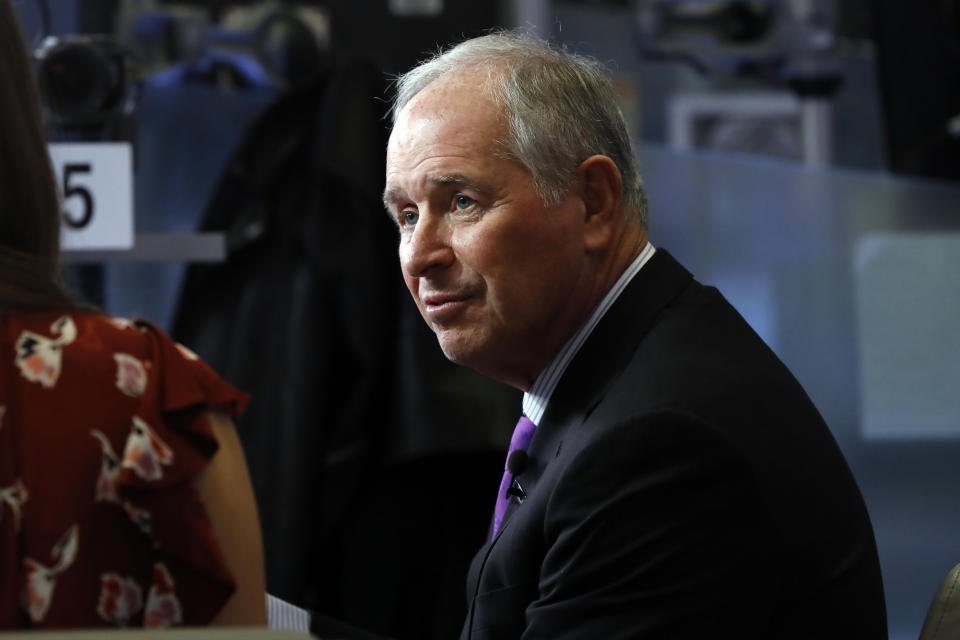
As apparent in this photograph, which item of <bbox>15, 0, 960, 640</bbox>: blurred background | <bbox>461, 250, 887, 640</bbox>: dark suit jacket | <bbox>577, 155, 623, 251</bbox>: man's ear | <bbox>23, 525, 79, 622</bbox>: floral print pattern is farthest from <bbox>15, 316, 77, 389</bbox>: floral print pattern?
<bbox>15, 0, 960, 640</bbox>: blurred background

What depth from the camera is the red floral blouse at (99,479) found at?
0.97m

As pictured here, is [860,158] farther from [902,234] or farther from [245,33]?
[245,33]

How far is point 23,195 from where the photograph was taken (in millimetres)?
1045

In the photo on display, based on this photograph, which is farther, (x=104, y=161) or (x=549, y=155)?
(x=104, y=161)

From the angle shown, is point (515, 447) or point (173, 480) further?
point (515, 447)

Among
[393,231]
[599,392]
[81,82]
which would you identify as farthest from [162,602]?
[393,231]

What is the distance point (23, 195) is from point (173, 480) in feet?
0.86

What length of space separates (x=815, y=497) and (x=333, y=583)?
1609 mm

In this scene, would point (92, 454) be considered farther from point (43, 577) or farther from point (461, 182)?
point (461, 182)

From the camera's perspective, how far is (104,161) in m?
2.09

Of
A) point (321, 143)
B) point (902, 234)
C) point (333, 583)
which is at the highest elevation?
point (321, 143)

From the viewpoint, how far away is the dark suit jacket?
3.57 feet

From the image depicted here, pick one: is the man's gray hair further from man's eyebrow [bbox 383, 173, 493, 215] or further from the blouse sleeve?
the blouse sleeve

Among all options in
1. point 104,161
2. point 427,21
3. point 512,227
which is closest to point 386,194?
point 512,227
